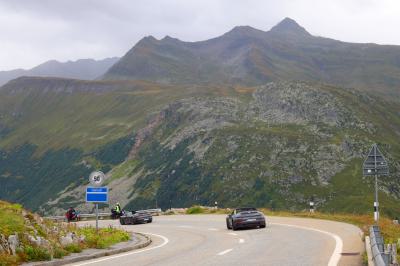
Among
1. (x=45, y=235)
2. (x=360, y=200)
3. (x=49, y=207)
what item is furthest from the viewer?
(x=49, y=207)

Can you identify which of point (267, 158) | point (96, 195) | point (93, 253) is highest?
point (267, 158)

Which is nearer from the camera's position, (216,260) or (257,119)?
(216,260)

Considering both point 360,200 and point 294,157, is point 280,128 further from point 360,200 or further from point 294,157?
point 360,200

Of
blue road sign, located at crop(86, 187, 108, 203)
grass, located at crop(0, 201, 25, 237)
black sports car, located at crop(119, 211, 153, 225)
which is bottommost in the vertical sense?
black sports car, located at crop(119, 211, 153, 225)

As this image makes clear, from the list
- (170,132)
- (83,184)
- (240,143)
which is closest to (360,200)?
(240,143)

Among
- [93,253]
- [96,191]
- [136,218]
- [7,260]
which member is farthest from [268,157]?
[7,260]

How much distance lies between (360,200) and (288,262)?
121749 millimetres

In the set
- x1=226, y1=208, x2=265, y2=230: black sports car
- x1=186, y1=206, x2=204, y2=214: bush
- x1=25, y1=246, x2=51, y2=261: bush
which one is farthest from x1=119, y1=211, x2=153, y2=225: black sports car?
x1=25, y1=246, x2=51, y2=261: bush

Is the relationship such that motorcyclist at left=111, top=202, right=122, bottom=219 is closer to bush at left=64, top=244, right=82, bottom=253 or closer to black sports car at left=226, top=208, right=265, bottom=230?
black sports car at left=226, top=208, right=265, bottom=230

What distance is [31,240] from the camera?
52.3 ft

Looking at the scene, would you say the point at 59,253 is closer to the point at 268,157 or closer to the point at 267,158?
the point at 267,158

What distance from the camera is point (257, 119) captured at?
184 metres

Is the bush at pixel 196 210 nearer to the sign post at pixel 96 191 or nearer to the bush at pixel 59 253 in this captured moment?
the sign post at pixel 96 191

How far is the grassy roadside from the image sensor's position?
48.5 feet
